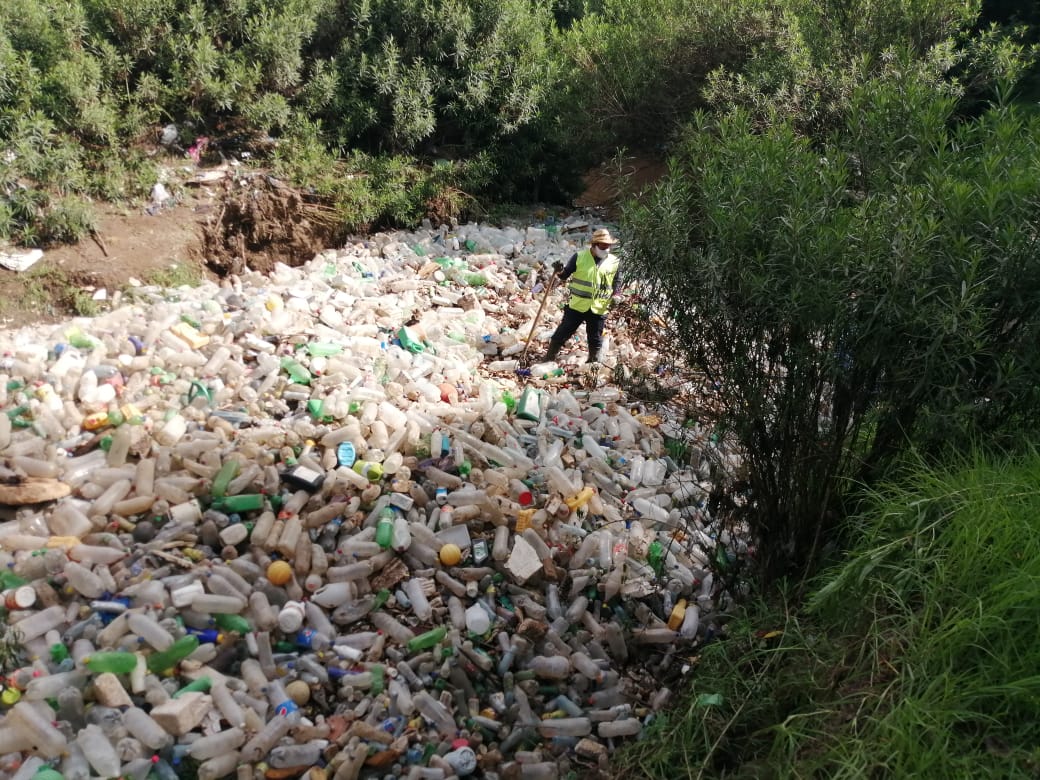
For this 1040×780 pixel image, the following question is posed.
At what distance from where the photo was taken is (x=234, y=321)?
18.6 ft

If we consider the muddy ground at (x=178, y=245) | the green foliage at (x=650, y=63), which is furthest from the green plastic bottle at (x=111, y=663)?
the green foliage at (x=650, y=63)

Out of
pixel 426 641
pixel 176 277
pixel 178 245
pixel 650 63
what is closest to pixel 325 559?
pixel 426 641

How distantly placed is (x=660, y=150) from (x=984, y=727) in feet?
32.9

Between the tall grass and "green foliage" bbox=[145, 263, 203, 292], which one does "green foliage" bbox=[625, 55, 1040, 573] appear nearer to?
the tall grass

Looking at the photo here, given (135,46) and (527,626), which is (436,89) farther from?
(527,626)

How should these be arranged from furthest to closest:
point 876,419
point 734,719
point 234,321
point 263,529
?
point 234,321
point 263,529
point 876,419
point 734,719

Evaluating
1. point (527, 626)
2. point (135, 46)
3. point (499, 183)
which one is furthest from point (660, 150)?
point (527, 626)

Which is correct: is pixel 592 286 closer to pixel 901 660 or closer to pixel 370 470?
pixel 370 470

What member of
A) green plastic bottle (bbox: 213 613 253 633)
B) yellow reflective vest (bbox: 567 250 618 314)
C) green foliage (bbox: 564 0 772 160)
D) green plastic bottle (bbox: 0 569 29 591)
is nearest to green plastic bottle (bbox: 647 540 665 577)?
green plastic bottle (bbox: 213 613 253 633)

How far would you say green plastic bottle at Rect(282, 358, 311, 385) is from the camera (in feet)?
16.4

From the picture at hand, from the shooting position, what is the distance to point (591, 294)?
20.7 feet

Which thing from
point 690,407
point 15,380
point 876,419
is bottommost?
point 15,380

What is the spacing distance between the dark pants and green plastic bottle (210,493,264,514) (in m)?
3.14

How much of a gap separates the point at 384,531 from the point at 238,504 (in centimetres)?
74
